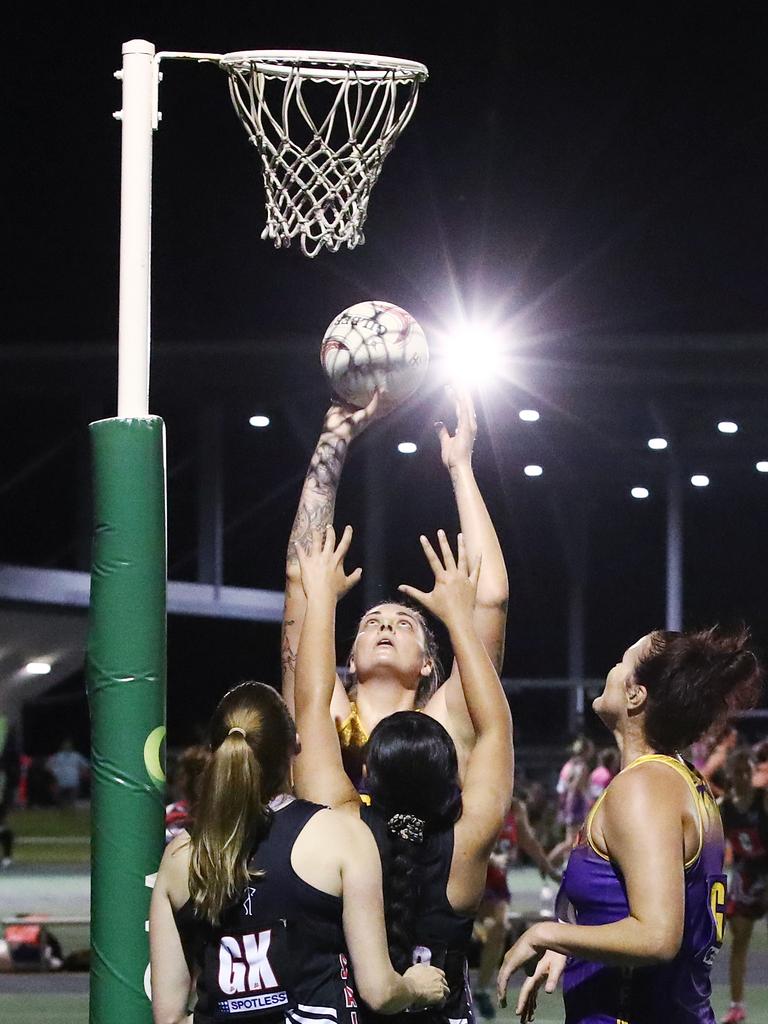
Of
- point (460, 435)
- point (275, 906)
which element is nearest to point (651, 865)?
point (275, 906)

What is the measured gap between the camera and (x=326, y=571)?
398 centimetres

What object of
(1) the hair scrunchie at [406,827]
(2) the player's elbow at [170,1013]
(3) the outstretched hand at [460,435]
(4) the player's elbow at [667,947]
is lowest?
(2) the player's elbow at [170,1013]

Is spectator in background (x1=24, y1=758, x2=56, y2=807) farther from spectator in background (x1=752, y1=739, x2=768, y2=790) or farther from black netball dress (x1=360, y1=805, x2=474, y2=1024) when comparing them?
black netball dress (x1=360, y1=805, x2=474, y2=1024)

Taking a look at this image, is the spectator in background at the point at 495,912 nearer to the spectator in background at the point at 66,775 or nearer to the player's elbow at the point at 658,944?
the player's elbow at the point at 658,944

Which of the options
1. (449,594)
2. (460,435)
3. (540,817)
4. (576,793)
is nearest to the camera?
(449,594)

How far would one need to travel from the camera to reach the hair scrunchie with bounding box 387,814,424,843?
11.2 feet

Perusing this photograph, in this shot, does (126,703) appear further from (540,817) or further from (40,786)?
(40,786)

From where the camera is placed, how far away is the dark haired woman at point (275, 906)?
3166mm

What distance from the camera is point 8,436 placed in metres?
37.2

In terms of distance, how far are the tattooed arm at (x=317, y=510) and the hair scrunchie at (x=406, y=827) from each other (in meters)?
1.02

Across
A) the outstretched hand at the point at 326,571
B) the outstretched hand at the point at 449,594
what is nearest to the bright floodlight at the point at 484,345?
the outstretched hand at the point at 326,571

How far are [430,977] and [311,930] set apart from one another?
34cm

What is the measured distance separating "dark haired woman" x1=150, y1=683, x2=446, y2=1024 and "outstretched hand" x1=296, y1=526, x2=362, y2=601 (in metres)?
0.75

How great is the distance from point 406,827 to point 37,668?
3648cm
